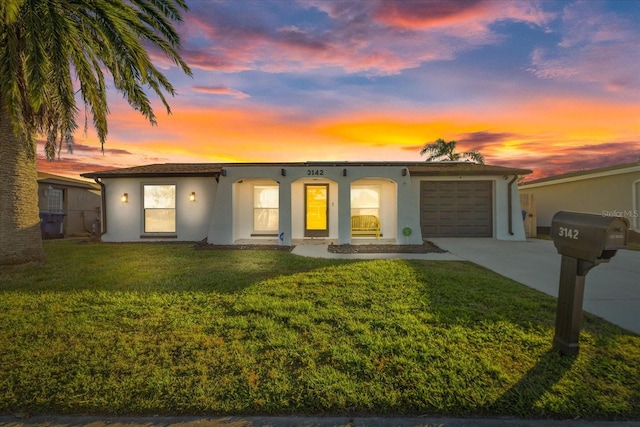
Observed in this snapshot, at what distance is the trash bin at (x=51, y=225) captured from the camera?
14289 millimetres

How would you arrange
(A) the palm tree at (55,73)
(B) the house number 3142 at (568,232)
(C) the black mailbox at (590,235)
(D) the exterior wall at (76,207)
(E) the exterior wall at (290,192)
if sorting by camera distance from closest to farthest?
(C) the black mailbox at (590,235) < (B) the house number 3142 at (568,232) < (A) the palm tree at (55,73) < (E) the exterior wall at (290,192) < (D) the exterior wall at (76,207)

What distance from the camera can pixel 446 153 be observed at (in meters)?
23.8

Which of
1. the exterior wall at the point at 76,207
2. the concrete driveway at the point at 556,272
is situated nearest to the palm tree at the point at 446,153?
the concrete driveway at the point at 556,272

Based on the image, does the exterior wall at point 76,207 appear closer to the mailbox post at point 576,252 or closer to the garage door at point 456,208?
the garage door at point 456,208

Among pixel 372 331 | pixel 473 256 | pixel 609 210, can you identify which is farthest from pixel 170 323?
pixel 609 210

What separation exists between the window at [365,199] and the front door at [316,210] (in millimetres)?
1226

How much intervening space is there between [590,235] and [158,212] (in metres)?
13.7

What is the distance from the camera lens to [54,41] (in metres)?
5.79

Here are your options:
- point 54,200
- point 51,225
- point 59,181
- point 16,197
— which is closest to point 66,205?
point 54,200

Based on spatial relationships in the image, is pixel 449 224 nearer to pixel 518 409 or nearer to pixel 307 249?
pixel 307 249

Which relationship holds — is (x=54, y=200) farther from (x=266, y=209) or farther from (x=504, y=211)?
(x=504, y=211)

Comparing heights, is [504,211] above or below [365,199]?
below

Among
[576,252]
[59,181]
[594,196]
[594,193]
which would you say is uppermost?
[59,181]

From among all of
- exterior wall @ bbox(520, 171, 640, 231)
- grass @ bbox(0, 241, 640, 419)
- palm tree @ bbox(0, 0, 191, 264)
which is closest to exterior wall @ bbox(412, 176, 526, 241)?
exterior wall @ bbox(520, 171, 640, 231)
